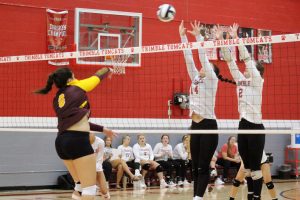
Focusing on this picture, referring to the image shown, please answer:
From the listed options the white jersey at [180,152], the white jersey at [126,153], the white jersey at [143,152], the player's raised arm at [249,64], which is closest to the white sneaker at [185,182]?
the white jersey at [180,152]

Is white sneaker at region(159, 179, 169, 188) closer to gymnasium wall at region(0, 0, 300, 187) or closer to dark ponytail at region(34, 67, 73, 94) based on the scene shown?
gymnasium wall at region(0, 0, 300, 187)

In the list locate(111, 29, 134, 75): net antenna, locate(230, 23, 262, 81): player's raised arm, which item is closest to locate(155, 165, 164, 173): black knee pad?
locate(111, 29, 134, 75): net antenna

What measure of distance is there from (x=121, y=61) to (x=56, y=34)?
1.74m

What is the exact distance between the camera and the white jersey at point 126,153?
14.4m

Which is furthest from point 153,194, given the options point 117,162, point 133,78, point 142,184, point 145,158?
point 133,78

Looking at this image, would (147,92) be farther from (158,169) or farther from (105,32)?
(158,169)

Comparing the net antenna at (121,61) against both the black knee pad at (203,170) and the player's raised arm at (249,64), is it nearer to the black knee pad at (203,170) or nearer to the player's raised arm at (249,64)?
the player's raised arm at (249,64)

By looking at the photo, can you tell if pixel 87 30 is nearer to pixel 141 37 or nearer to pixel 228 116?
pixel 141 37

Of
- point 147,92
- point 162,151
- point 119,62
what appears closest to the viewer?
point 119,62

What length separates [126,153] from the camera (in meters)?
14.4

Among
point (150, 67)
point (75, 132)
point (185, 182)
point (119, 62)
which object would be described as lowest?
point (185, 182)

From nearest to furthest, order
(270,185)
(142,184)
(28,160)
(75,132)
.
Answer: (75,132), (270,185), (28,160), (142,184)

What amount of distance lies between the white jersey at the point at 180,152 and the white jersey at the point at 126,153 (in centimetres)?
133

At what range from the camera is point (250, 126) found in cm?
865
